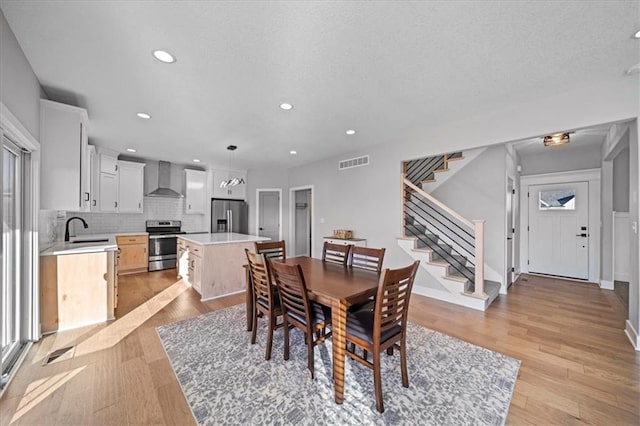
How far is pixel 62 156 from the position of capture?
2.72m

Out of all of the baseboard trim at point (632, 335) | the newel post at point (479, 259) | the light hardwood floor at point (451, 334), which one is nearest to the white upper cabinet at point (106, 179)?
the light hardwood floor at point (451, 334)

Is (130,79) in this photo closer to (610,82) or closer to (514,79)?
(514,79)

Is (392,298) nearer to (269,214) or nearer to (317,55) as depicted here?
(317,55)

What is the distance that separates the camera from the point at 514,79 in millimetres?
2416

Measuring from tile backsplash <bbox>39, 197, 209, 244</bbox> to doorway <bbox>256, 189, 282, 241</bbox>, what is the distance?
134 centimetres

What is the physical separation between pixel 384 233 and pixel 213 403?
354cm

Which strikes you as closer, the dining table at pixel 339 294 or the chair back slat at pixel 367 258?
the dining table at pixel 339 294

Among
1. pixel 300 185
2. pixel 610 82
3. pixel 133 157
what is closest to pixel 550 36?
pixel 610 82

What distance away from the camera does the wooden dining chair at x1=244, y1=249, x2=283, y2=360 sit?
216 centimetres

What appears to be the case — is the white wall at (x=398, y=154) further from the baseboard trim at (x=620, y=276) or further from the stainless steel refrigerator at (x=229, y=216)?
the baseboard trim at (x=620, y=276)

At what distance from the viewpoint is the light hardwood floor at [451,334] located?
1.62 metres

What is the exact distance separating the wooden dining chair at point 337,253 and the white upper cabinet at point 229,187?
4340 mm

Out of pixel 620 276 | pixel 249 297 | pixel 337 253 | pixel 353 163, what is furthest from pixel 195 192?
pixel 620 276

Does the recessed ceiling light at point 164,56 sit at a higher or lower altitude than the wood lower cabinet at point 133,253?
higher
